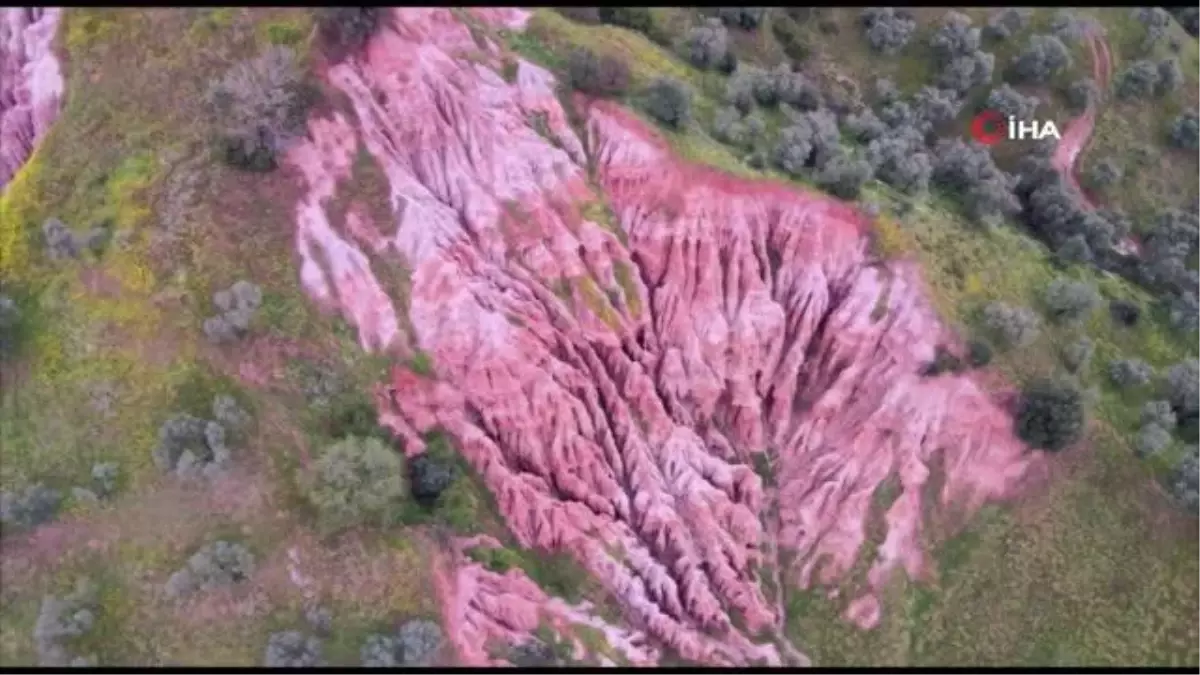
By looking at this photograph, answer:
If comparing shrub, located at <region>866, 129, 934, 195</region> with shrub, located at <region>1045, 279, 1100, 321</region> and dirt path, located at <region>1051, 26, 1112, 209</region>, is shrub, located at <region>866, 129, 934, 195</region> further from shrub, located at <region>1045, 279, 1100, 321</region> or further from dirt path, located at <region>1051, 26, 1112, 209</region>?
dirt path, located at <region>1051, 26, 1112, 209</region>

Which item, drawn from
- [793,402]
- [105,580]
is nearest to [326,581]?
[105,580]

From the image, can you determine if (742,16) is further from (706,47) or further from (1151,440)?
(1151,440)

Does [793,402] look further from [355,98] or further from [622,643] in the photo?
[355,98]

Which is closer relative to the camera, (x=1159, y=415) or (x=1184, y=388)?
(x=1159, y=415)

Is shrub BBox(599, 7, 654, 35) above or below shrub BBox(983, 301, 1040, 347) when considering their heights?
above

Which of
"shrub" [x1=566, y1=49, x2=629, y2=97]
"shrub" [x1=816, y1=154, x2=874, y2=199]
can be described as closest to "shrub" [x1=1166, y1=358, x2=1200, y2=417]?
"shrub" [x1=816, y1=154, x2=874, y2=199]

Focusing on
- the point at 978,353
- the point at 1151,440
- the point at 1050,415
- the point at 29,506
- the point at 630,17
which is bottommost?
the point at 29,506

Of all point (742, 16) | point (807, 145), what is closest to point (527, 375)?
point (807, 145)
